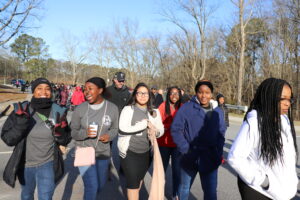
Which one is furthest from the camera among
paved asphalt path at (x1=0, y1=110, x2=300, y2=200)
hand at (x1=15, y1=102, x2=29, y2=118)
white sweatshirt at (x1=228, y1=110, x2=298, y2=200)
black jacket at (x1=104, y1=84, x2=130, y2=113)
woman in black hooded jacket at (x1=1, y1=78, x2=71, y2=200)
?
black jacket at (x1=104, y1=84, x2=130, y2=113)

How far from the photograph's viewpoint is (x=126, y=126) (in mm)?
3094

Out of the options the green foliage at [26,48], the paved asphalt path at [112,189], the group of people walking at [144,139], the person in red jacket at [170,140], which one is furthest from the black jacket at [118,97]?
the green foliage at [26,48]

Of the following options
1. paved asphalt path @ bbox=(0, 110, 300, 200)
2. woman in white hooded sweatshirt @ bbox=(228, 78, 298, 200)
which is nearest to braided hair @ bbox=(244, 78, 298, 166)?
woman in white hooded sweatshirt @ bbox=(228, 78, 298, 200)

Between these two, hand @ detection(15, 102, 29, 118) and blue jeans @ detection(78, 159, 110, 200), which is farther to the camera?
blue jeans @ detection(78, 159, 110, 200)

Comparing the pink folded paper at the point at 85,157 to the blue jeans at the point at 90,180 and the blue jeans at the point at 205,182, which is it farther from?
the blue jeans at the point at 205,182

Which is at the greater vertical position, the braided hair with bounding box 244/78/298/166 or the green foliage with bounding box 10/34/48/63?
the green foliage with bounding box 10/34/48/63

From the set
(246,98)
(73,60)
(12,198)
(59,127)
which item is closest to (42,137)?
(59,127)

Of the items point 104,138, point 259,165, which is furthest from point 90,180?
point 259,165

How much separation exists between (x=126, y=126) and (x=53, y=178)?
989 mm

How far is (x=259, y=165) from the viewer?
1.96 meters

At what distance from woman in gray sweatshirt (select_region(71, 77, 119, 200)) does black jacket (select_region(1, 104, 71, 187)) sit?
0.79 ft

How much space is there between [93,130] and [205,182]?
1.50 meters

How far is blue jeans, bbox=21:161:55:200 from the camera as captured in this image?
8.67 ft

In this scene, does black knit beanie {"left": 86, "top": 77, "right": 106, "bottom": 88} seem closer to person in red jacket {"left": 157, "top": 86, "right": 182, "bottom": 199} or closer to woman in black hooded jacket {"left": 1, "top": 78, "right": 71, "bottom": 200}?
woman in black hooded jacket {"left": 1, "top": 78, "right": 71, "bottom": 200}
